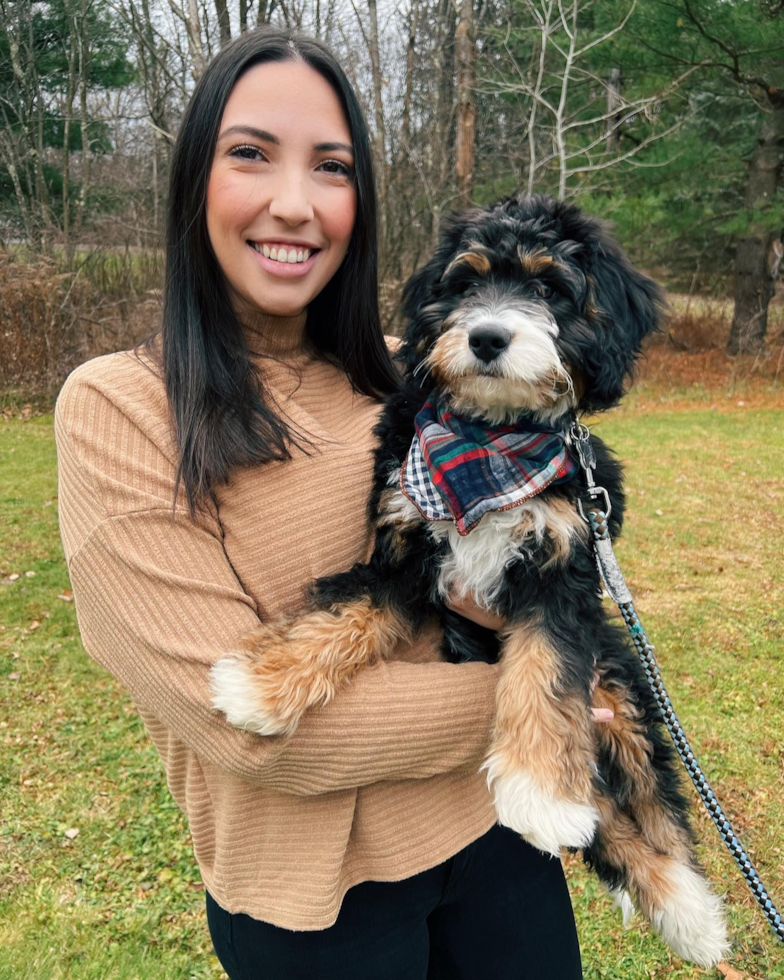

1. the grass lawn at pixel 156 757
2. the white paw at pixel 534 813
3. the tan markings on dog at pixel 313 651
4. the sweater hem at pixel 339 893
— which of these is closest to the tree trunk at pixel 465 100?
the grass lawn at pixel 156 757

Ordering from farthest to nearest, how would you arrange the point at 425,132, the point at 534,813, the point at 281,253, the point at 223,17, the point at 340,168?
the point at 425,132
the point at 223,17
the point at 340,168
the point at 281,253
the point at 534,813

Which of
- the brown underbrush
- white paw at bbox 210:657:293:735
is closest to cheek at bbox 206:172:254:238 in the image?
white paw at bbox 210:657:293:735

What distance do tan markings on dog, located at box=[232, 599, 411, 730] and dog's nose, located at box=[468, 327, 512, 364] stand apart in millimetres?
719

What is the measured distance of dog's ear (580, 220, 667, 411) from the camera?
2.15 m

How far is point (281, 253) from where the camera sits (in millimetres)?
1995

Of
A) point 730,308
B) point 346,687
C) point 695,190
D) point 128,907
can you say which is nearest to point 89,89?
point 695,190

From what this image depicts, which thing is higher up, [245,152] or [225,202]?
[245,152]

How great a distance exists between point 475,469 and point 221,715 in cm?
86

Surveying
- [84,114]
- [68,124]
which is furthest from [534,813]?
[84,114]

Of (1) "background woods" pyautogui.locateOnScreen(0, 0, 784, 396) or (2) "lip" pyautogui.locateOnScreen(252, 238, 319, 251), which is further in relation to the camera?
(1) "background woods" pyautogui.locateOnScreen(0, 0, 784, 396)

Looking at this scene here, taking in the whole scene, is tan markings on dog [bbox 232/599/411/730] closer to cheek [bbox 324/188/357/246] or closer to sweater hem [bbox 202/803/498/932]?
sweater hem [bbox 202/803/498/932]

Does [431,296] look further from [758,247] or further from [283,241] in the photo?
[758,247]

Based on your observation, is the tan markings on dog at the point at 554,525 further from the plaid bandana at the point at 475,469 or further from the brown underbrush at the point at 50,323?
the brown underbrush at the point at 50,323

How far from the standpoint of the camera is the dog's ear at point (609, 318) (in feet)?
7.06
